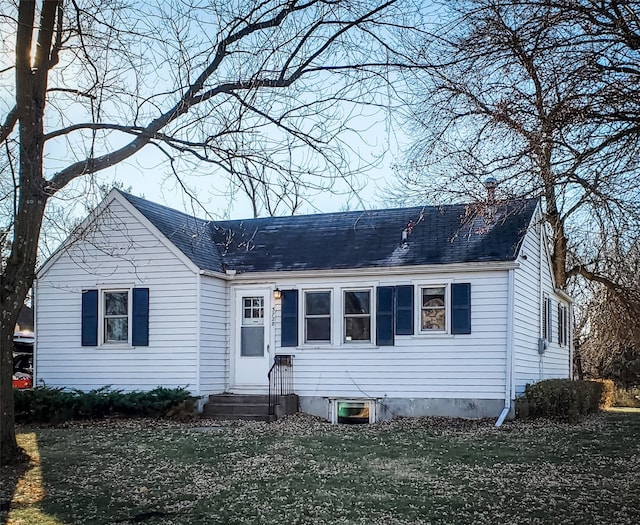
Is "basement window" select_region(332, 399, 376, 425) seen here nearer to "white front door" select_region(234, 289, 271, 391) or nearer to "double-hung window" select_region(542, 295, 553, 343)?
"white front door" select_region(234, 289, 271, 391)

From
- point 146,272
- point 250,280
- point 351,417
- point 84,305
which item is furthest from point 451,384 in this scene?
point 84,305

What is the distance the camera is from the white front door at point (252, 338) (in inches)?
651

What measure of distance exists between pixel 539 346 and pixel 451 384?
3.46 m

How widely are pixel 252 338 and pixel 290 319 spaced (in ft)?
3.82

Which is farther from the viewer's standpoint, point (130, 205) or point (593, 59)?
point (130, 205)

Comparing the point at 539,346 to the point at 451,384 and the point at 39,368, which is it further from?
the point at 39,368

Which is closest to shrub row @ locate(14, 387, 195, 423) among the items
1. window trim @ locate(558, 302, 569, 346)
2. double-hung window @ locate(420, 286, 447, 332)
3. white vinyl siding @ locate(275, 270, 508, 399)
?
white vinyl siding @ locate(275, 270, 508, 399)

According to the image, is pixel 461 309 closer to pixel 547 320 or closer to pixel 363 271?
pixel 363 271

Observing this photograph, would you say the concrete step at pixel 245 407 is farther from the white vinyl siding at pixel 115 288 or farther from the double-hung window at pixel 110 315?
the double-hung window at pixel 110 315

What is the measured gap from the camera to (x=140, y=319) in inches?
645

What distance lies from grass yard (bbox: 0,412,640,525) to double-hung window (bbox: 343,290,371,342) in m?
2.71

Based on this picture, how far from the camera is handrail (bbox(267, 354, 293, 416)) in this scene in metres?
16.0

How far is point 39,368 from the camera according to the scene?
684 inches

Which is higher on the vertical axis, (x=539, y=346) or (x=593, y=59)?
(x=593, y=59)
